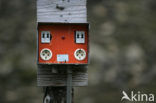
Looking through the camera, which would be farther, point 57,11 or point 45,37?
point 57,11

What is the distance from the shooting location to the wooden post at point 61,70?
156 inches

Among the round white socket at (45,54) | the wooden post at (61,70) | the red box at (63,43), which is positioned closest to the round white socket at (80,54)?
the red box at (63,43)

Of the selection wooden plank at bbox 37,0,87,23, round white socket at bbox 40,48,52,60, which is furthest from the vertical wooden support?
wooden plank at bbox 37,0,87,23

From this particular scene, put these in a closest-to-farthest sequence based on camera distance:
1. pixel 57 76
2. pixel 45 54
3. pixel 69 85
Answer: pixel 69 85
pixel 45 54
pixel 57 76

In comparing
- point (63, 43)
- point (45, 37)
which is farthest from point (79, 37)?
point (45, 37)

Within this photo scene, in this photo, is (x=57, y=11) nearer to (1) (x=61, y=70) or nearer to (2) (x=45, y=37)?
(2) (x=45, y=37)

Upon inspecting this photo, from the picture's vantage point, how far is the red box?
3902 mm

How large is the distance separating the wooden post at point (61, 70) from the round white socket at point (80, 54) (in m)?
0.10

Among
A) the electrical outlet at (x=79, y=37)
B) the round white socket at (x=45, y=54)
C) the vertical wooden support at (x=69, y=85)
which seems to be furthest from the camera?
the electrical outlet at (x=79, y=37)

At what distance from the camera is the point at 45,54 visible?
3.89 meters

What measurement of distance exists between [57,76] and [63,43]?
35 cm

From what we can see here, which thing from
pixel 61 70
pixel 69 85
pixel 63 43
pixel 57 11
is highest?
pixel 57 11

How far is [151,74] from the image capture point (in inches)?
449

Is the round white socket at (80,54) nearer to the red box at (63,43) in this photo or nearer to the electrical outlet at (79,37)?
the red box at (63,43)
